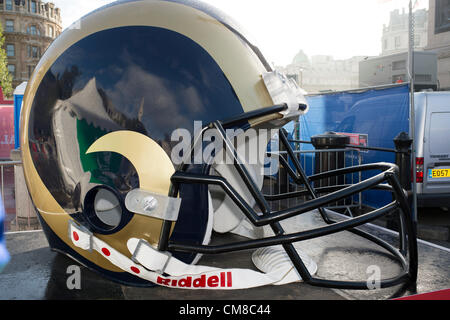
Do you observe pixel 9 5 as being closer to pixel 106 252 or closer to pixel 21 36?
pixel 21 36

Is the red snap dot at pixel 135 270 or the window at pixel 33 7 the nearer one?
the red snap dot at pixel 135 270

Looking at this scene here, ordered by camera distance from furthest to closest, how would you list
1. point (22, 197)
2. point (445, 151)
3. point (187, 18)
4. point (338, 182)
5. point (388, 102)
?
Answer: point (338, 182) → point (388, 102) → point (445, 151) → point (22, 197) → point (187, 18)

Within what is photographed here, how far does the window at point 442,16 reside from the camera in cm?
1709

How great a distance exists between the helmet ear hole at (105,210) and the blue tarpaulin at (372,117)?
490cm

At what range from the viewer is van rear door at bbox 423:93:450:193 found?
5.88 metres

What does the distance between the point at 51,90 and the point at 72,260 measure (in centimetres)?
96

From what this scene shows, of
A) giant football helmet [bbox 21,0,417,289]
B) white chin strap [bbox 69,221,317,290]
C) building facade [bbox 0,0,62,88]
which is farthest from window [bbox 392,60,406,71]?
building facade [bbox 0,0,62,88]

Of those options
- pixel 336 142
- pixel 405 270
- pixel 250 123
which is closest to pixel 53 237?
pixel 250 123

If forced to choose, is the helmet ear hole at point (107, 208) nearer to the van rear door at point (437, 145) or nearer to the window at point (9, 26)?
the van rear door at point (437, 145)

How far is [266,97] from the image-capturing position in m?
2.07

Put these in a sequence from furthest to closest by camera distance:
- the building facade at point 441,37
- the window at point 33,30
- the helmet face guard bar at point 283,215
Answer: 1. the window at point 33,30
2. the building facade at point 441,37
3. the helmet face guard bar at point 283,215

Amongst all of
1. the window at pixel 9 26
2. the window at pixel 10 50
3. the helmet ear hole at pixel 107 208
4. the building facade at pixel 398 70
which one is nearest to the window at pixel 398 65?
the building facade at pixel 398 70

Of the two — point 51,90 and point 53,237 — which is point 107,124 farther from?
point 53,237

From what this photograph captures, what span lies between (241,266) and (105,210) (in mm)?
779
